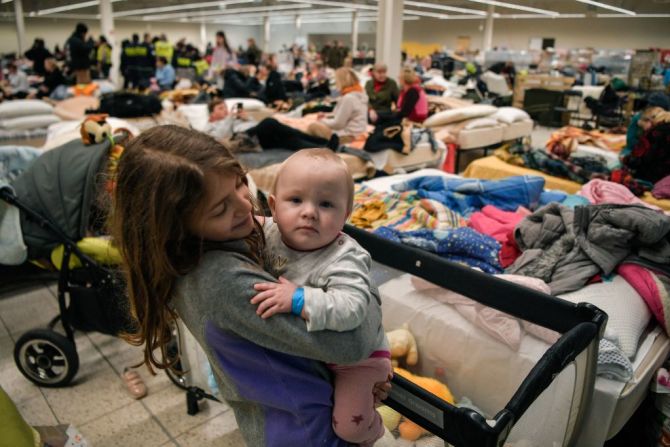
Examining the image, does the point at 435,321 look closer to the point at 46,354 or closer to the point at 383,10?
the point at 46,354

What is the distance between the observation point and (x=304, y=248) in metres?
1.03

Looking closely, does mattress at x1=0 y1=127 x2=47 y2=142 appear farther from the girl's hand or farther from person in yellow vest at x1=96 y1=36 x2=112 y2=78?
person in yellow vest at x1=96 y1=36 x2=112 y2=78

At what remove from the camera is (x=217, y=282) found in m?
0.85

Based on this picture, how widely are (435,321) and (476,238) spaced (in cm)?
67

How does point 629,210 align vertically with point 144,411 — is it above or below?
above

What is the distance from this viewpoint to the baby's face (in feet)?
3.27

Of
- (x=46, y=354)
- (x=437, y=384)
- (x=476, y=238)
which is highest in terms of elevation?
→ (x=476, y=238)

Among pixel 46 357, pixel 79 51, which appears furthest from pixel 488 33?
pixel 46 357

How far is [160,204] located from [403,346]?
4.31ft

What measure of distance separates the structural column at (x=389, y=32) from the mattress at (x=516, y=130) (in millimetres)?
2109

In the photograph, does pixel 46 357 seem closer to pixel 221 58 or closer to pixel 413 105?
pixel 413 105

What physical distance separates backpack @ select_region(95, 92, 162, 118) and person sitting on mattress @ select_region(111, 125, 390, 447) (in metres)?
5.13

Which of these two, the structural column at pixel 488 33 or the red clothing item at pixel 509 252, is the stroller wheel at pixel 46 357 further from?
the structural column at pixel 488 33

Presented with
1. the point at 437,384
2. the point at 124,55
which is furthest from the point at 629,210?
the point at 124,55
